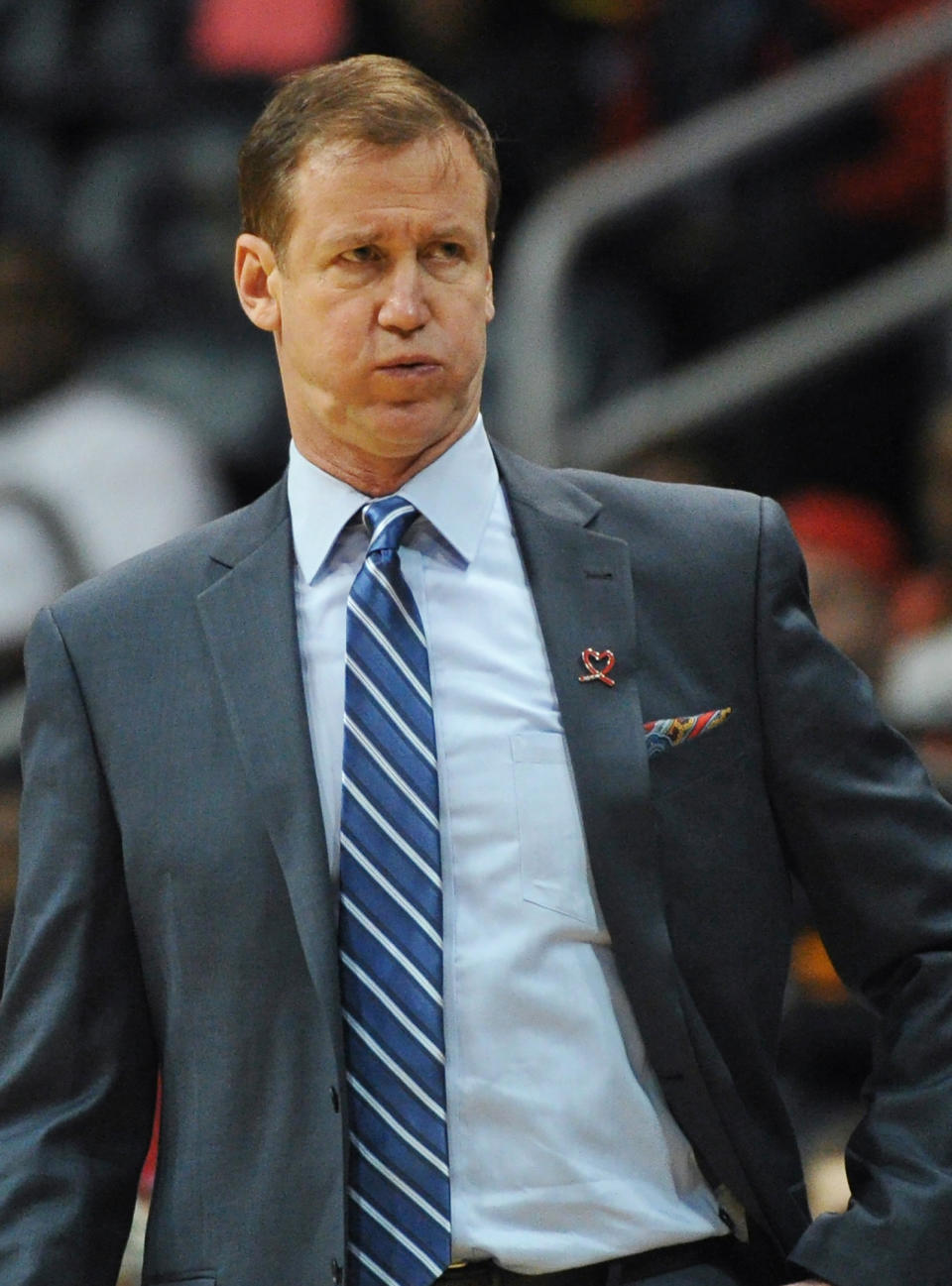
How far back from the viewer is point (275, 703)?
2.08 m

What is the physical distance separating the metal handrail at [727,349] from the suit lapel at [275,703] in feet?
7.25

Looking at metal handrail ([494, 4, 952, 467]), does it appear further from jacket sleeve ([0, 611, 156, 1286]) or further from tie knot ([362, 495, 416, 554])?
jacket sleeve ([0, 611, 156, 1286])

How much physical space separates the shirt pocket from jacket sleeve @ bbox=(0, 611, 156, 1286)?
0.39 m

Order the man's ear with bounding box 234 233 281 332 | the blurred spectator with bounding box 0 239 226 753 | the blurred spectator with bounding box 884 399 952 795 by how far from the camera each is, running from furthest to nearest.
Result: the blurred spectator with bounding box 0 239 226 753 < the blurred spectator with bounding box 884 399 952 795 < the man's ear with bounding box 234 233 281 332

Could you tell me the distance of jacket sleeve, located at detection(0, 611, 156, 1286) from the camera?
206cm

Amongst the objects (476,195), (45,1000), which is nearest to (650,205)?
(476,195)

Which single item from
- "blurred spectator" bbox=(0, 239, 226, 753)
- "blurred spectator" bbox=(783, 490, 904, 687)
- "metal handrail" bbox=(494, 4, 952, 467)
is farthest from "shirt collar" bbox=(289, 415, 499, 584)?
"blurred spectator" bbox=(0, 239, 226, 753)

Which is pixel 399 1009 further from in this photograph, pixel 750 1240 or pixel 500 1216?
pixel 750 1240

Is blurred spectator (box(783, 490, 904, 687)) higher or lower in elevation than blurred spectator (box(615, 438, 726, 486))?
lower

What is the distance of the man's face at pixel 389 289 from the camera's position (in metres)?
2.08

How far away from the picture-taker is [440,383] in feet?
6.91

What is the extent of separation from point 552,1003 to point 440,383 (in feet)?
1.89

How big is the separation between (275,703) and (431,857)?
207 mm

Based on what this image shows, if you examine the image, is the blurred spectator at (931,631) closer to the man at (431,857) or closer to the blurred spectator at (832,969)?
the blurred spectator at (832,969)
